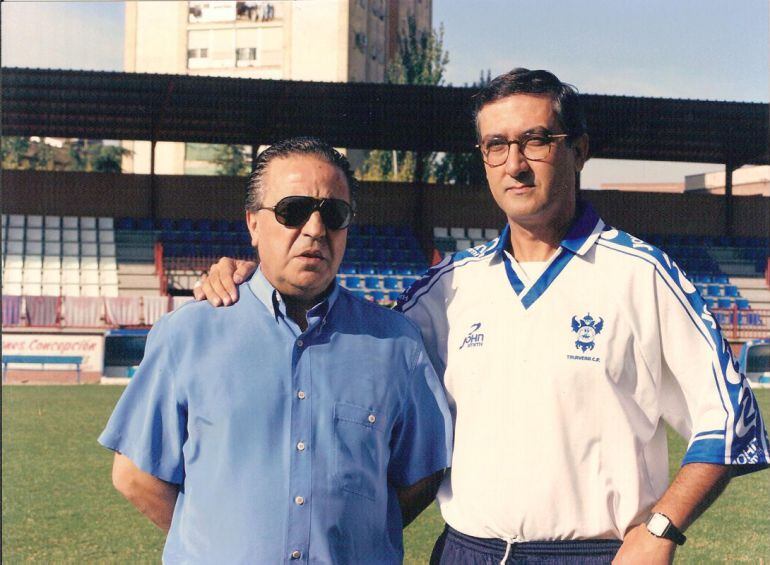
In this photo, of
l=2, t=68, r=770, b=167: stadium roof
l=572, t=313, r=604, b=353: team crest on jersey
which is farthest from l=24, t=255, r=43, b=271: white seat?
l=572, t=313, r=604, b=353: team crest on jersey

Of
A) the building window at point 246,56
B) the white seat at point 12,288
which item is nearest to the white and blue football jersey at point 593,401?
the white seat at point 12,288

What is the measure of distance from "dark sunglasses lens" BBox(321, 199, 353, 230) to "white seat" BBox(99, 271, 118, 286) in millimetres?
24809

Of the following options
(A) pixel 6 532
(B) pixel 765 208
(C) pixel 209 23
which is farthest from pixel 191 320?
(C) pixel 209 23

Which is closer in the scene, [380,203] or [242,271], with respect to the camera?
[242,271]

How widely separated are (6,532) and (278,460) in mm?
5655

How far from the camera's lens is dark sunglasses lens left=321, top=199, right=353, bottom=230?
2.66m

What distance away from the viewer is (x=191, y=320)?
8.55 ft

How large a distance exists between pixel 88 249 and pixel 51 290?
5.12 feet

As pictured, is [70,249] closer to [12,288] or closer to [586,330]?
[12,288]

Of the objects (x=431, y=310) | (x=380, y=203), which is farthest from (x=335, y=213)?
(x=380, y=203)

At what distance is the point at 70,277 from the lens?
26.9 metres

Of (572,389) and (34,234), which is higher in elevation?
(34,234)

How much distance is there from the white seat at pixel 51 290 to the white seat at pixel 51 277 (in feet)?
0.37

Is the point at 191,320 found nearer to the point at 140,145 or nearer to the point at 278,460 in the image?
the point at 278,460
